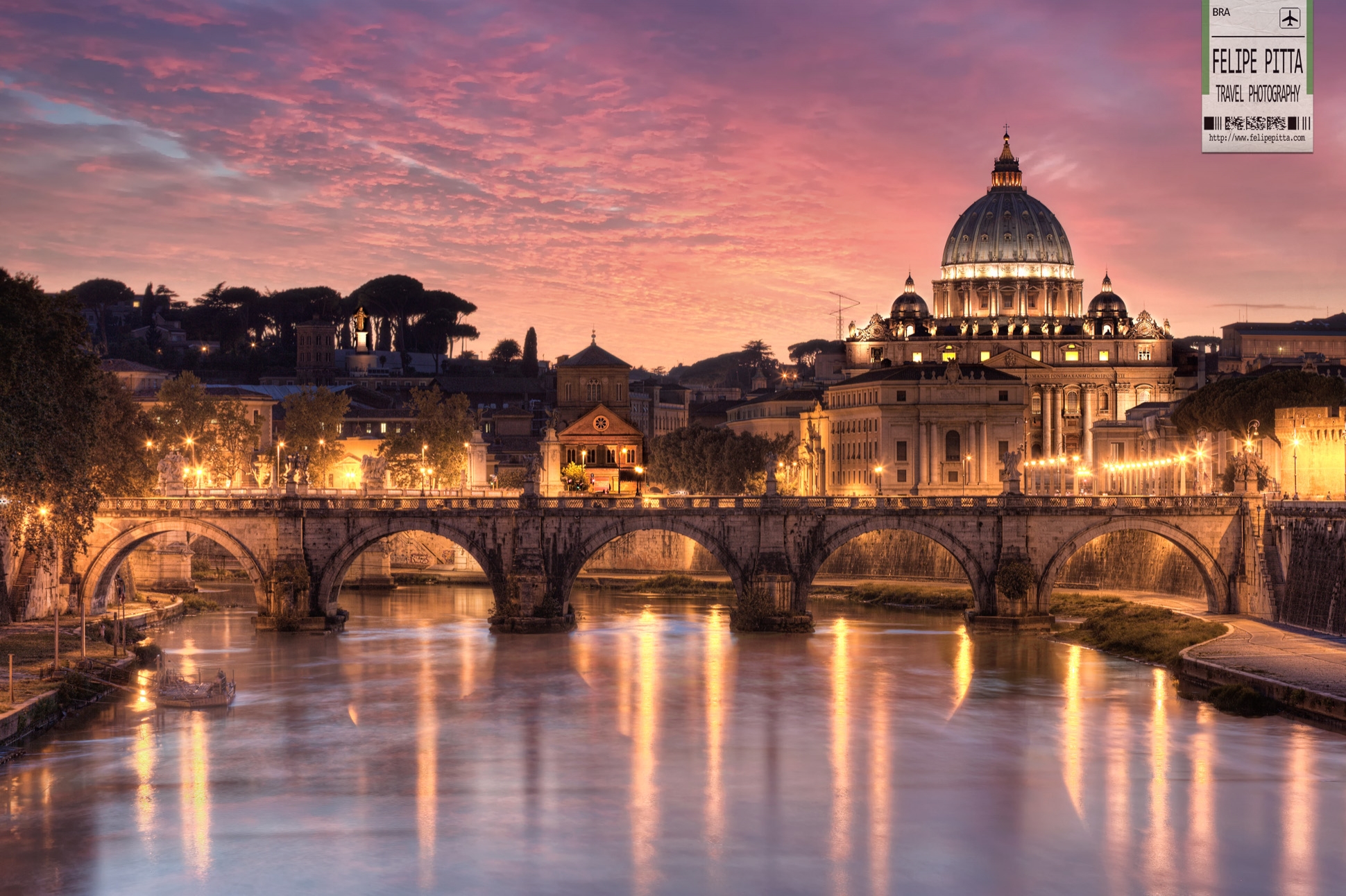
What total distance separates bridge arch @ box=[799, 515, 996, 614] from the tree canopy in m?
27.9

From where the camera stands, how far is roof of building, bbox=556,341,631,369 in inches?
5753

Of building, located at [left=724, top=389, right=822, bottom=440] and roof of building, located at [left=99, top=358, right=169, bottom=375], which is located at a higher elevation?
roof of building, located at [left=99, top=358, right=169, bottom=375]

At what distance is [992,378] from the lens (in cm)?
14488

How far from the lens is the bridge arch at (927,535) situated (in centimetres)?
7112

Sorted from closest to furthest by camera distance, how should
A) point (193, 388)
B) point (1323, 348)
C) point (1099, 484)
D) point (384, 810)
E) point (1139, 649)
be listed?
point (384, 810) < point (1139, 649) < point (193, 388) < point (1099, 484) < point (1323, 348)

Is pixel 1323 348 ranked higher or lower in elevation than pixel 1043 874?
higher

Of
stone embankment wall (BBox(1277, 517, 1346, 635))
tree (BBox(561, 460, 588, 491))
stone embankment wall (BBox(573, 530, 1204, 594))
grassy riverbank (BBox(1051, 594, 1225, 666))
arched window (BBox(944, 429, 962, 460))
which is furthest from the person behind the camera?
arched window (BBox(944, 429, 962, 460))

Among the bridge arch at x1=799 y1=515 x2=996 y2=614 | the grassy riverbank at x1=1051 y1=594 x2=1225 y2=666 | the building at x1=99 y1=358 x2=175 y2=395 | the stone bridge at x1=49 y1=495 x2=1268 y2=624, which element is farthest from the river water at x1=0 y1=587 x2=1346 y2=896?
the building at x1=99 y1=358 x2=175 y2=395

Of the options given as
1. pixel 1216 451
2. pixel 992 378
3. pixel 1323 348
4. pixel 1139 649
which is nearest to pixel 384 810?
pixel 1139 649

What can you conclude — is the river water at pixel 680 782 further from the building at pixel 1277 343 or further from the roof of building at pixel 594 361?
the building at pixel 1277 343

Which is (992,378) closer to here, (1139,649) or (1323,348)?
(1323,348)

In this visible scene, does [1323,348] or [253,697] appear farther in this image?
[1323,348]

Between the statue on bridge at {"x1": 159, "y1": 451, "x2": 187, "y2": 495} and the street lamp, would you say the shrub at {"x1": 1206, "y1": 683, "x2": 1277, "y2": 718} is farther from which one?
the statue on bridge at {"x1": 159, "y1": 451, "x2": 187, "y2": 495}

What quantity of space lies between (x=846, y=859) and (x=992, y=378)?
111 m
